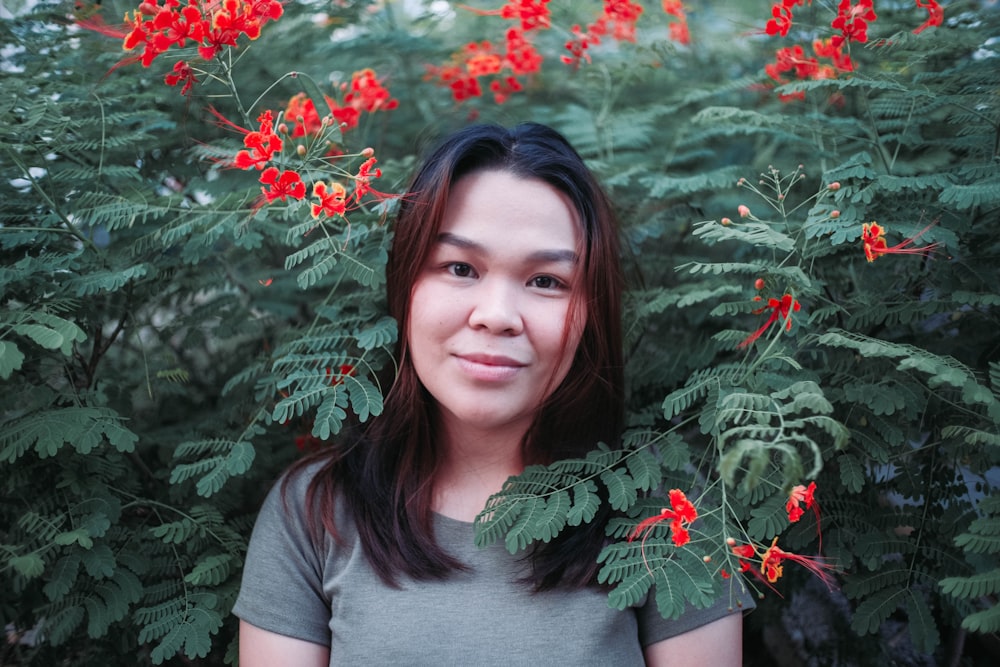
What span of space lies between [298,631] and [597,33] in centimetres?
190

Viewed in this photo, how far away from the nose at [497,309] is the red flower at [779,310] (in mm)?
446

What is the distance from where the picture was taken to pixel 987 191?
5.01ft

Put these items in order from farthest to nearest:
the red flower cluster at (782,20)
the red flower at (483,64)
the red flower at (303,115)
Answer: the red flower at (483,64)
the red flower at (303,115)
the red flower cluster at (782,20)

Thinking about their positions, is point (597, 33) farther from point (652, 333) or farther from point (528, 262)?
point (528, 262)

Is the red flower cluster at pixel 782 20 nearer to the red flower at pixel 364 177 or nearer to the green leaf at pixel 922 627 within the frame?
the red flower at pixel 364 177

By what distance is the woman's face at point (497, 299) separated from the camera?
1535mm

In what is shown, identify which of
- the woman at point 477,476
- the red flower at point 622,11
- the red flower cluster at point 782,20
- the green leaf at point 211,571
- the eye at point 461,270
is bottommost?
the green leaf at point 211,571

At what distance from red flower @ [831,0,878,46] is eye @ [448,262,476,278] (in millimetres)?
953

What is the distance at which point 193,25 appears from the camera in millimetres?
1513

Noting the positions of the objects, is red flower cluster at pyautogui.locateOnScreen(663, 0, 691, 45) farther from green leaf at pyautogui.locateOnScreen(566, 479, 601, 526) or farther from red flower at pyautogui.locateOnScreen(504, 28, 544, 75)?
green leaf at pyautogui.locateOnScreen(566, 479, 601, 526)

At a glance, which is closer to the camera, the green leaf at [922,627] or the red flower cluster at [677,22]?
the green leaf at [922,627]

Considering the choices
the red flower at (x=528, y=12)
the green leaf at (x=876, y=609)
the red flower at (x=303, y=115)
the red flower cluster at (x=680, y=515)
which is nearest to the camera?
the red flower cluster at (x=680, y=515)

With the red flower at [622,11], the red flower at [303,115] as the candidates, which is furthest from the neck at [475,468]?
the red flower at [622,11]

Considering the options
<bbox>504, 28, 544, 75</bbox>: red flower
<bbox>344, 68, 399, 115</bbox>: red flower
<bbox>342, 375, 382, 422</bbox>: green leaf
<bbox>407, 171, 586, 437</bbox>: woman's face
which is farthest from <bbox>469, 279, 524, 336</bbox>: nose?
<bbox>504, 28, 544, 75</bbox>: red flower
